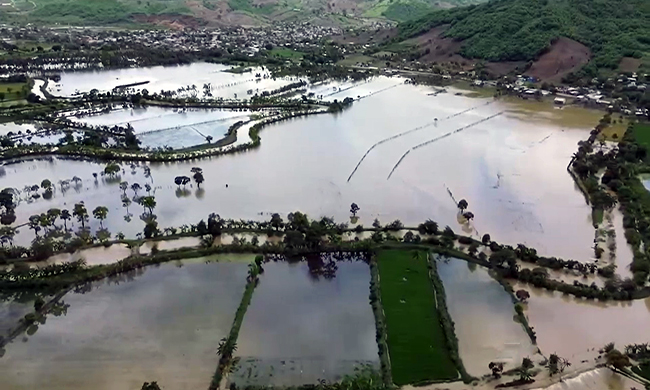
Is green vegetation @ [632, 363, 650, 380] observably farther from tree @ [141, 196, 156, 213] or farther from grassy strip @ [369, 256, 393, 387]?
tree @ [141, 196, 156, 213]

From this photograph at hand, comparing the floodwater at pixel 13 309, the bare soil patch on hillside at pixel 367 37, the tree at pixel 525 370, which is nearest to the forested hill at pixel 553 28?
the bare soil patch on hillside at pixel 367 37

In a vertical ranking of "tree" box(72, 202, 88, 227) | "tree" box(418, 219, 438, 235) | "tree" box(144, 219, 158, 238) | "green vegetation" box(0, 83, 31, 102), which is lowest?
"tree" box(418, 219, 438, 235)

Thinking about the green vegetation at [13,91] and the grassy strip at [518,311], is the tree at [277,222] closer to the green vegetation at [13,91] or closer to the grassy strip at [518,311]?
the grassy strip at [518,311]

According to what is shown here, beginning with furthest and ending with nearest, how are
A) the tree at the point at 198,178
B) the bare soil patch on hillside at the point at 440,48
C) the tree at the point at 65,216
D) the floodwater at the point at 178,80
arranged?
the bare soil patch on hillside at the point at 440,48 < the floodwater at the point at 178,80 < the tree at the point at 198,178 < the tree at the point at 65,216

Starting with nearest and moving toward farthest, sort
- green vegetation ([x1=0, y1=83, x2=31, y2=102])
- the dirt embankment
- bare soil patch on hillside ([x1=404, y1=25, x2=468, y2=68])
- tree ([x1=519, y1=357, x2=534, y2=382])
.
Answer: tree ([x1=519, y1=357, x2=534, y2=382]), green vegetation ([x1=0, y1=83, x2=31, y2=102]), the dirt embankment, bare soil patch on hillside ([x1=404, y1=25, x2=468, y2=68])

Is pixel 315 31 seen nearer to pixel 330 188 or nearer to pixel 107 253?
pixel 330 188

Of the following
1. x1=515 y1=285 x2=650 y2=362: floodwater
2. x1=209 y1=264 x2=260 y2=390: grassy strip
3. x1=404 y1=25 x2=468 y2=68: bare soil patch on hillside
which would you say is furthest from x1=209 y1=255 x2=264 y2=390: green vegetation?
x1=404 y1=25 x2=468 y2=68: bare soil patch on hillside

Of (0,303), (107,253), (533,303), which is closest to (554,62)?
(533,303)
